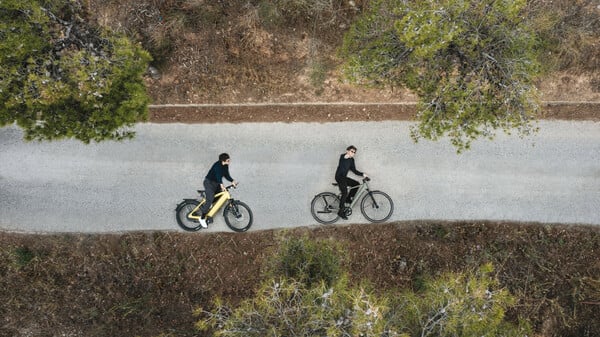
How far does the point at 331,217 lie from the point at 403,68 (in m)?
5.12

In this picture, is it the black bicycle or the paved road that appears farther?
the paved road

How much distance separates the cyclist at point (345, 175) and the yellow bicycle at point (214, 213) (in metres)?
2.94

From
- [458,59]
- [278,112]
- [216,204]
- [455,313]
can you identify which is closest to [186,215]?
[216,204]

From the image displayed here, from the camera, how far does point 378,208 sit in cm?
1323

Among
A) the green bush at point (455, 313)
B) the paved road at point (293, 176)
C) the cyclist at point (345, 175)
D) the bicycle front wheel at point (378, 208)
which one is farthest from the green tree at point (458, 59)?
the bicycle front wheel at point (378, 208)

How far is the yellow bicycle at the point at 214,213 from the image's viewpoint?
12.8 m

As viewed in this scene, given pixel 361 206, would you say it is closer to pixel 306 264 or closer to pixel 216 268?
pixel 306 264

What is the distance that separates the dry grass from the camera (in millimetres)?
13164

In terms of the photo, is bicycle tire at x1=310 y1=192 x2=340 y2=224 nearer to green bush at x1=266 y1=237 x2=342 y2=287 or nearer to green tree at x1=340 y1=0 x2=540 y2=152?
green bush at x1=266 y1=237 x2=342 y2=287

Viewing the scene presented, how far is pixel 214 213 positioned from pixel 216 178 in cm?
144

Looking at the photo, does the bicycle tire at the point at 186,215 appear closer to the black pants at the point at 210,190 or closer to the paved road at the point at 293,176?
the paved road at the point at 293,176

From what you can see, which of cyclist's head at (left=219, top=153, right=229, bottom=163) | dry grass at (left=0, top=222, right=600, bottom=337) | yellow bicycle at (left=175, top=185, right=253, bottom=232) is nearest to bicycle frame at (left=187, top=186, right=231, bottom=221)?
yellow bicycle at (left=175, top=185, right=253, bottom=232)

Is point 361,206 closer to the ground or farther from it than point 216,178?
closer to the ground

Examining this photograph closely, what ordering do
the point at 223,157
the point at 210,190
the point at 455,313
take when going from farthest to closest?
the point at 210,190 < the point at 223,157 < the point at 455,313
